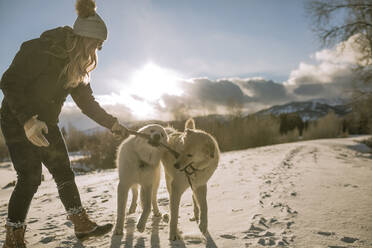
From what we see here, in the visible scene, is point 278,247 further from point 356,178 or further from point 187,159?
point 356,178

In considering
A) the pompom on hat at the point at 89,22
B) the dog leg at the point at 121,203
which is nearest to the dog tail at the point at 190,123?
the dog leg at the point at 121,203

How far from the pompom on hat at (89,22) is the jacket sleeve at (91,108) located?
72 centimetres

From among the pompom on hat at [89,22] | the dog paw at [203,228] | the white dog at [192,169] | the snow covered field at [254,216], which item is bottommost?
the snow covered field at [254,216]

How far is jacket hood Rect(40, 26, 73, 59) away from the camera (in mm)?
2256

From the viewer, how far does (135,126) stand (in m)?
9.98

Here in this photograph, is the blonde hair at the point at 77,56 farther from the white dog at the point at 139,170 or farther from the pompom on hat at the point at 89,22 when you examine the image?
the white dog at the point at 139,170

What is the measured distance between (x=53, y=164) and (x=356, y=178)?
211 inches

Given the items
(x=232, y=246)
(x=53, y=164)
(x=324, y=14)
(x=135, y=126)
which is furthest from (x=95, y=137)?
(x=324, y=14)

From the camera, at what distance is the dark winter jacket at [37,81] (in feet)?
6.90

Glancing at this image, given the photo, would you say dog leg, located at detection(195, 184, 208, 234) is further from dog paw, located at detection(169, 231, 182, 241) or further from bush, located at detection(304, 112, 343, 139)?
bush, located at detection(304, 112, 343, 139)

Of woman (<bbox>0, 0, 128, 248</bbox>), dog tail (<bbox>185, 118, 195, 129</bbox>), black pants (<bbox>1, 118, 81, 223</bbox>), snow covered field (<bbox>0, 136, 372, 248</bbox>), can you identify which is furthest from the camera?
dog tail (<bbox>185, 118, 195, 129</bbox>)

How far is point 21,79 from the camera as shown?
7.02 ft

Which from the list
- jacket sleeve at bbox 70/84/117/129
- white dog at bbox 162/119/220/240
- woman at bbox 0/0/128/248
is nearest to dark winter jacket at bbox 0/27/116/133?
woman at bbox 0/0/128/248

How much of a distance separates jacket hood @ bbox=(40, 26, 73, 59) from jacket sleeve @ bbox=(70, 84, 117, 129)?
0.62 m
